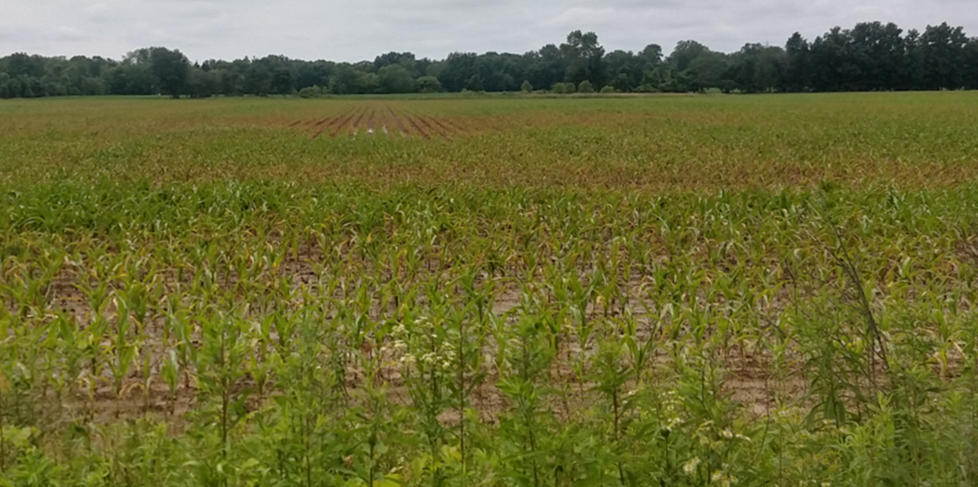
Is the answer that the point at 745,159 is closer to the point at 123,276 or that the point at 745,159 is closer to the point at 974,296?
the point at 974,296

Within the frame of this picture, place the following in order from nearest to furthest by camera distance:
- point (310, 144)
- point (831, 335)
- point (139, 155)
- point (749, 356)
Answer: point (831, 335)
point (749, 356)
point (139, 155)
point (310, 144)

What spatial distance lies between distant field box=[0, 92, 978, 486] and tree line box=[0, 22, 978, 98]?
302 ft

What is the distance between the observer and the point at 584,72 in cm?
11388

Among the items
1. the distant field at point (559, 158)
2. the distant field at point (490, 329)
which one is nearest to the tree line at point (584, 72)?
the distant field at point (559, 158)

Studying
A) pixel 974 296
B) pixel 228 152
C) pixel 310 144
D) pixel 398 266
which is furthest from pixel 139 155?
pixel 974 296

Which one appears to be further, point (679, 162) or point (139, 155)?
point (139, 155)

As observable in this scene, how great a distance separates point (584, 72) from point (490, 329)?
11368 cm

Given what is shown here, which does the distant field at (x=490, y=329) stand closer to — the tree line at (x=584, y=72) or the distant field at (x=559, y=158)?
the distant field at (x=559, y=158)

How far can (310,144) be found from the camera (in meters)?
22.5

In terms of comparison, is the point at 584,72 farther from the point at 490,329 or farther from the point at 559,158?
the point at 490,329

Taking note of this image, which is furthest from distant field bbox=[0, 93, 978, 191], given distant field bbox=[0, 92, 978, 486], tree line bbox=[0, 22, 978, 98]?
tree line bbox=[0, 22, 978, 98]

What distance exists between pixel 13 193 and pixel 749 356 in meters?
10.2

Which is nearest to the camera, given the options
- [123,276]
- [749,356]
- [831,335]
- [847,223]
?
[831,335]

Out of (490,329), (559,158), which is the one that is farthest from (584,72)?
(490,329)
